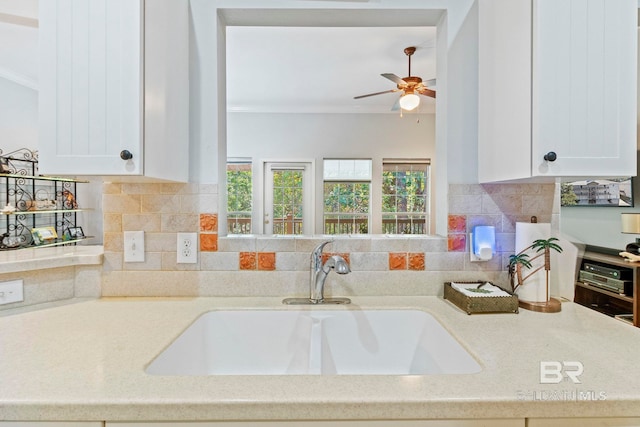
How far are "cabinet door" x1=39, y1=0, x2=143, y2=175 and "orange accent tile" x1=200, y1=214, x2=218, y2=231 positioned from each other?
1.18ft

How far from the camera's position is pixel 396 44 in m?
3.05

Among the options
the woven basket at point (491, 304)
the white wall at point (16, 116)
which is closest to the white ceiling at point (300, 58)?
the white wall at point (16, 116)

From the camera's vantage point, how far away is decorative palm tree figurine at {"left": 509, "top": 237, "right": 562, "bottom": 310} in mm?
1145

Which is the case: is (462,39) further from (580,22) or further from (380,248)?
(380,248)

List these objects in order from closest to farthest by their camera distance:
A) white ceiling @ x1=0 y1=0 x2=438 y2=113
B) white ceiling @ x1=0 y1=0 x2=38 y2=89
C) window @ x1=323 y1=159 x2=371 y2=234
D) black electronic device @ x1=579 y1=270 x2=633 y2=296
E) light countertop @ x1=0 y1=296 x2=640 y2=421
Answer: light countertop @ x1=0 y1=296 x2=640 y2=421
white ceiling @ x1=0 y1=0 x2=38 y2=89
white ceiling @ x1=0 y1=0 x2=438 y2=113
black electronic device @ x1=579 y1=270 x2=633 y2=296
window @ x1=323 y1=159 x2=371 y2=234

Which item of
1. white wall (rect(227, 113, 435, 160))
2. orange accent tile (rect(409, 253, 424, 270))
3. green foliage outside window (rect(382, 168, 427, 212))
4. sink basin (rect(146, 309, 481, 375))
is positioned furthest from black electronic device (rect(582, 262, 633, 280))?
sink basin (rect(146, 309, 481, 375))

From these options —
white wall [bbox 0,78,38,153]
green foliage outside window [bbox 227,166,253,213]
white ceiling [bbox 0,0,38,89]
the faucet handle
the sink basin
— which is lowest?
the sink basin

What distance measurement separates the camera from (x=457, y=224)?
1.32m

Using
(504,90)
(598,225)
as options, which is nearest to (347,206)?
(598,225)

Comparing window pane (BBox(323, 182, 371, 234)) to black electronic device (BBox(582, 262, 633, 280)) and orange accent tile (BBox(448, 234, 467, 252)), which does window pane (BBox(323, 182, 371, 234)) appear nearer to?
black electronic device (BBox(582, 262, 633, 280))

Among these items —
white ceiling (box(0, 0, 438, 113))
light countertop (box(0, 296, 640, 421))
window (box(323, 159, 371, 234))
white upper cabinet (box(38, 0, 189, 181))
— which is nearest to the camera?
light countertop (box(0, 296, 640, 421))

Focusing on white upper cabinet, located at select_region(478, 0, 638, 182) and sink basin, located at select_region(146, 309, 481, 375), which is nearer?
white upper cabinet, located at select_region(478, 0, 638, 182)

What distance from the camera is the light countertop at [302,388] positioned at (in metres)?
0.64

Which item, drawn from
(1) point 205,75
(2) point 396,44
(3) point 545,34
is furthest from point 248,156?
(3) point 545,34
